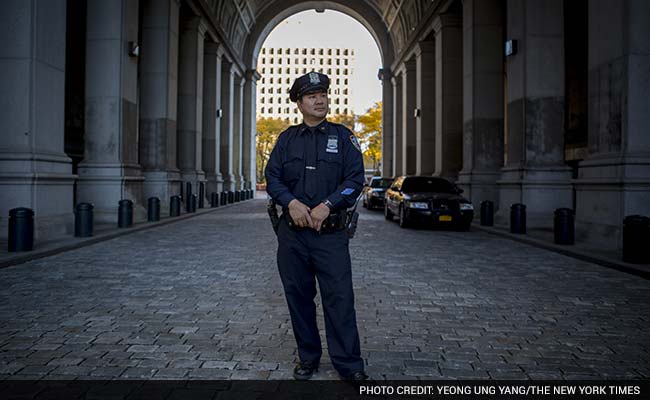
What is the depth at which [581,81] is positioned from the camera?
19.8 meters

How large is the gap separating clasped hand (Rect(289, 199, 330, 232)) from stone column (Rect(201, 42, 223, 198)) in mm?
26563

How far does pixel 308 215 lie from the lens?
325 cm

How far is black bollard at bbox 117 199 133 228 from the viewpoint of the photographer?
1395 centimetres

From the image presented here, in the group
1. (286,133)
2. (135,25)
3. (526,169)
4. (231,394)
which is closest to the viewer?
(231,394)

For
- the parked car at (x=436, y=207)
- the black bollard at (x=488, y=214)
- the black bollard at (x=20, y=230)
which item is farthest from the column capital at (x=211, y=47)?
the black bollard at (x=20, y=230)

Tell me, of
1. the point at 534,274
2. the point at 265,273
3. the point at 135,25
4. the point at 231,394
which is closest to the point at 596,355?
the point at 231,394


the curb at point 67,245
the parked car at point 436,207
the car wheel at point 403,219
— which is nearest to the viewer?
the curb at point 67,245

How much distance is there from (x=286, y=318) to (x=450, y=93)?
67.8 ft

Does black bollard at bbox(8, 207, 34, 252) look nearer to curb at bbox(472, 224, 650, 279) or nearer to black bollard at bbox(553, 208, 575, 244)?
curb at bbox(472, 224, 650, 279)

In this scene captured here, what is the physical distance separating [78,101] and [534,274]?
62.4ft

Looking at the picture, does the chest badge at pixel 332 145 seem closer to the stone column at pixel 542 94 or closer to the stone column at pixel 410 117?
the stone column at pixel 542 94

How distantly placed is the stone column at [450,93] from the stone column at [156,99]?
40.6 ft

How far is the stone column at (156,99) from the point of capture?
778 inches

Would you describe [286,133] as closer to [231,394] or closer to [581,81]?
[231,394]
